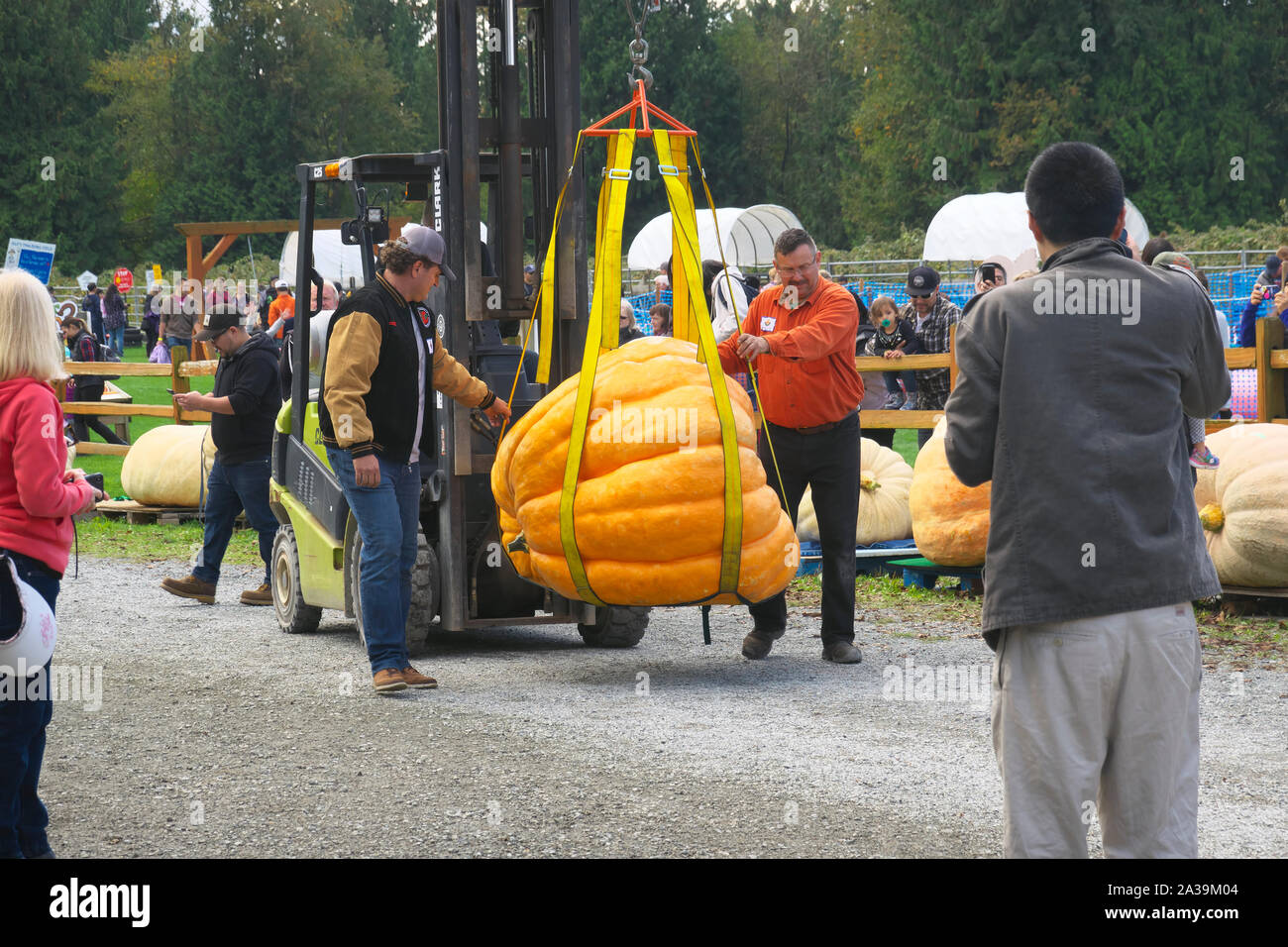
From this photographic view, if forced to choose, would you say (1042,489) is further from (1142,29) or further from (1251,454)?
(1142,29)

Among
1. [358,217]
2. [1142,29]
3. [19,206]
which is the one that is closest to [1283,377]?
[358,217]

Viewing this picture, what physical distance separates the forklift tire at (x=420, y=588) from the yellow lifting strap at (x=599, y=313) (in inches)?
53.0

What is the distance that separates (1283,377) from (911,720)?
5.08 meters

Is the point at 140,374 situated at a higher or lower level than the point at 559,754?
higher

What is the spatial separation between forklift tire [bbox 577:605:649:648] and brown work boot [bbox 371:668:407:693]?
1.58 metres

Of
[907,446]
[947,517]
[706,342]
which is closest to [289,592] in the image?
[706,342]

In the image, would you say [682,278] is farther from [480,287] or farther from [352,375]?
[352,375]

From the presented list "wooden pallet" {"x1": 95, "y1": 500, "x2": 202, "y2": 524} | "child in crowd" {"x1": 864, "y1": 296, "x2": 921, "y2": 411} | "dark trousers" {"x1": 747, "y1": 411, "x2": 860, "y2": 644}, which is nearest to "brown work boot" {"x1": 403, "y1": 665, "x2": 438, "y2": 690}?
"dark trousers" {"x1": 747, "y1": 411, "x2": 860, "y2": 644}

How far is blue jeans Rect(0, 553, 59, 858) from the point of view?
185 inches

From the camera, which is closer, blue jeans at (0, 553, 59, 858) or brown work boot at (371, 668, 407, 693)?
blue jeans at (0, 553, 59, 858)

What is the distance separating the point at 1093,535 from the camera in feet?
11.7

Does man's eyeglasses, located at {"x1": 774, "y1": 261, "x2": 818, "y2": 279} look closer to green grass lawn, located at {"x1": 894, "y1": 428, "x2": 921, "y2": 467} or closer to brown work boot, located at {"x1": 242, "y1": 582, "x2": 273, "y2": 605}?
brown work boot, located at {"x1": 242, "y1": 582, "x2": 273, "y2": 605}

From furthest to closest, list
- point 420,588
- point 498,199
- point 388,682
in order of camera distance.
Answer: point 498,199, point 420,588, point 388,682

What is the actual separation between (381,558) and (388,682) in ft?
1.89
